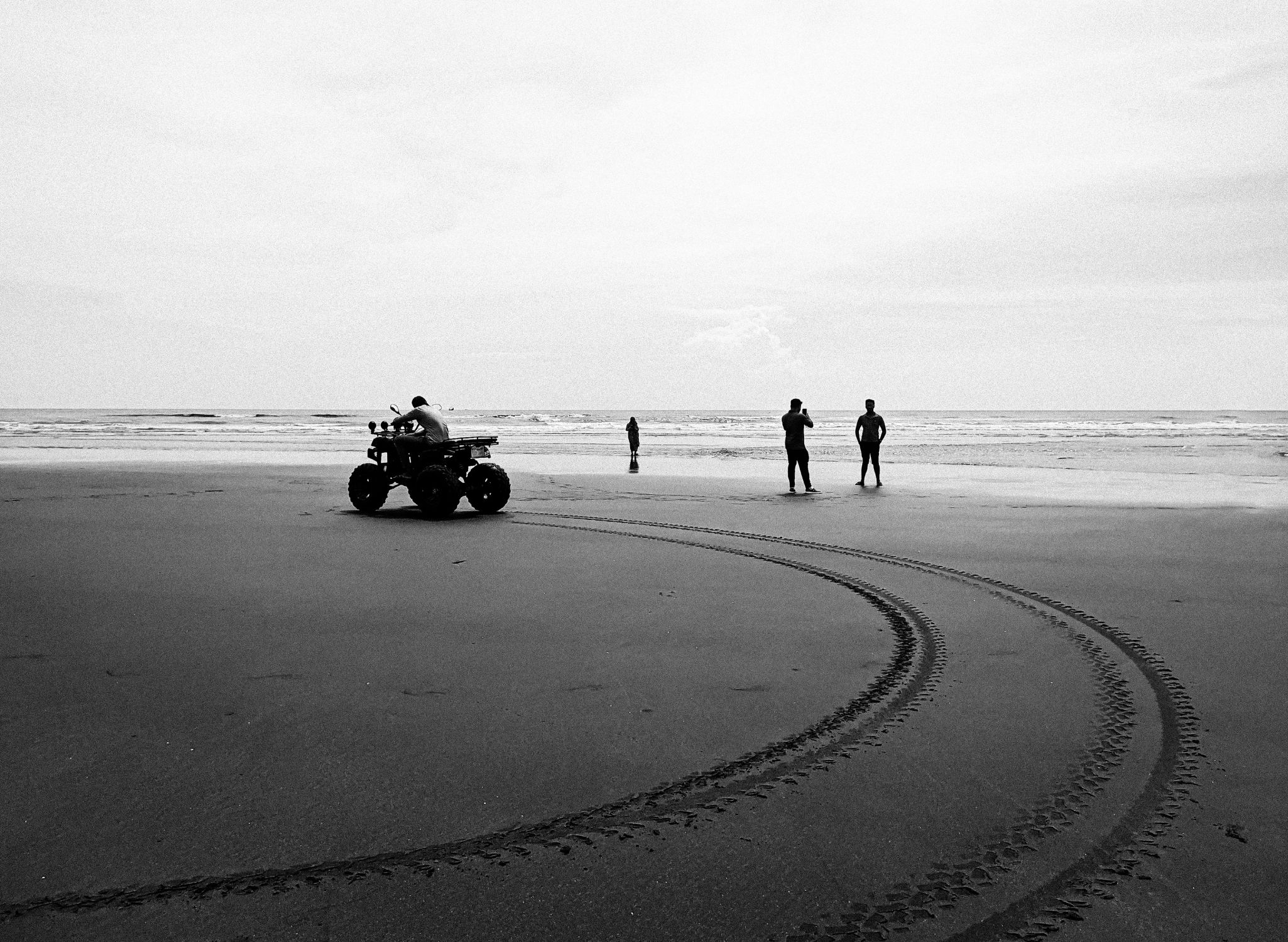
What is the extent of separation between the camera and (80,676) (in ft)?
15.0

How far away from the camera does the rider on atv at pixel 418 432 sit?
12.3m

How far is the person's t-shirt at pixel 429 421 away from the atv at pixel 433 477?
12 centimetres

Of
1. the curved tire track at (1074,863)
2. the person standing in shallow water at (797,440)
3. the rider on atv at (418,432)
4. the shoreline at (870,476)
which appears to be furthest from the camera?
the person standing in shallow water at (797,440)

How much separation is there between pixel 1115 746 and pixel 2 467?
25745mm

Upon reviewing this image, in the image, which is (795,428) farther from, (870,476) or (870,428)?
(870,476)

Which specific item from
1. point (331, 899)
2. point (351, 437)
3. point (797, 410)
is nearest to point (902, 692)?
point (331, 899)

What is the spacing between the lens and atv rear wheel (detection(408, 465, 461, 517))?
11922 mm

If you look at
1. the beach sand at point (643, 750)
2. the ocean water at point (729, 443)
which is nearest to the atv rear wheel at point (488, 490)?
the beach sand at point (643, 750)

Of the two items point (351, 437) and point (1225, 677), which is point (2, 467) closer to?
point (351, 437)

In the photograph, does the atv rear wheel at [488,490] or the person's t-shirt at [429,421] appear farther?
the atv rear wheel at [488,490]

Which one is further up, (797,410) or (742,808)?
(797,410)

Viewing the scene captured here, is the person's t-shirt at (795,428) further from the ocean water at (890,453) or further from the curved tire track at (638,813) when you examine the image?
the curved tire track at (638,813)

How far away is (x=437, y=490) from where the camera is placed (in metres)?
11.9

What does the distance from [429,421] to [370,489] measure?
50.3 inches
